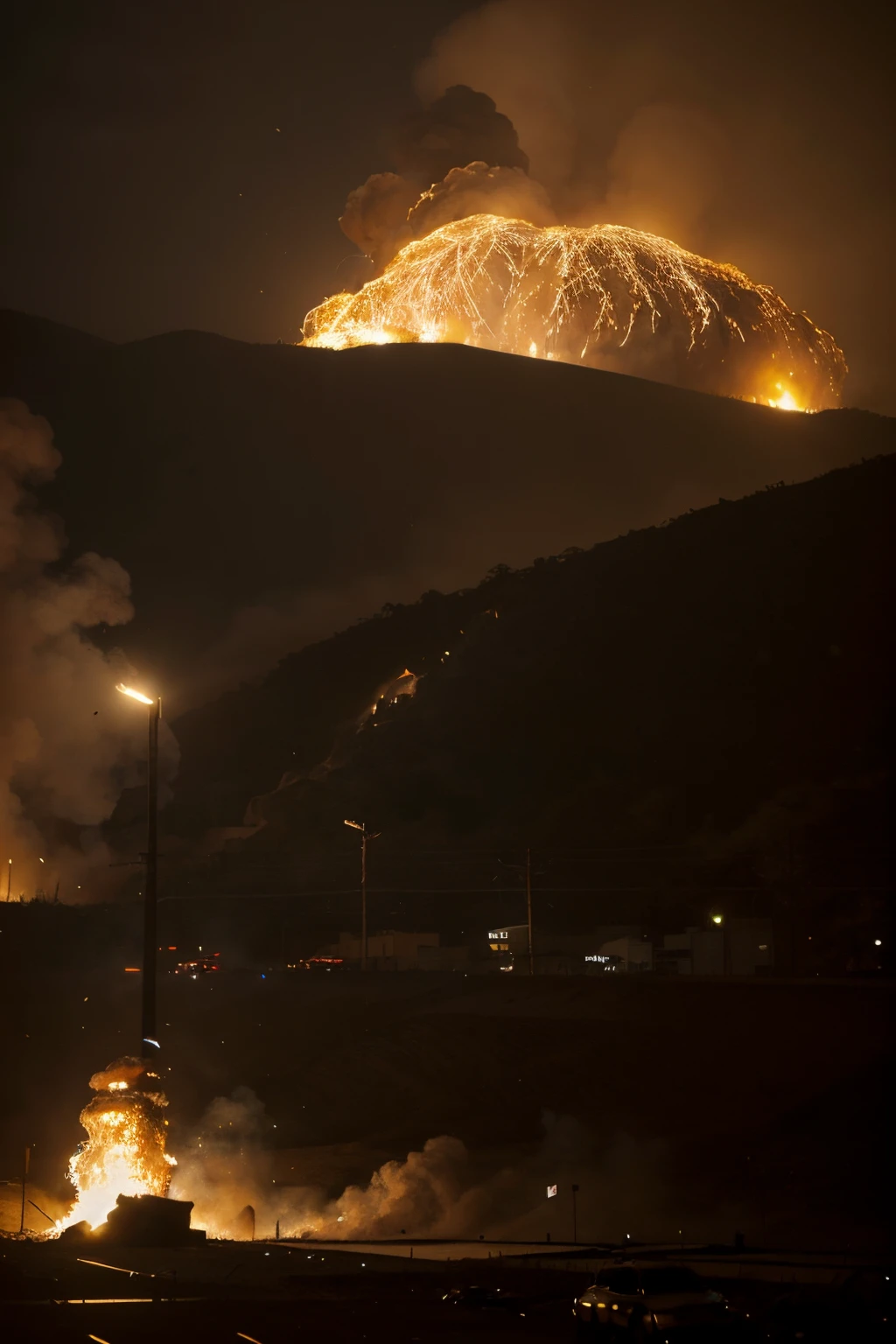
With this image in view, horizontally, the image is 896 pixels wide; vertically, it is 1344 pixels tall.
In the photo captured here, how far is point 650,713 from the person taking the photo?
101 metres

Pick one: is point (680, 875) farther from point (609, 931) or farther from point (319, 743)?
point (319, 743)

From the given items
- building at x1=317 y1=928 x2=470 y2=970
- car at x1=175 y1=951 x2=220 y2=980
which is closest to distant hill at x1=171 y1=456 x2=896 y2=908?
building at x1=317 y1=928 x2=470 y2=970

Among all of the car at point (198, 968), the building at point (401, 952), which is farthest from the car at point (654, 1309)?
the building at point (401, 952)

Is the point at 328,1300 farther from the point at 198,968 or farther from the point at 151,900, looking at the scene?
the point at 198,968

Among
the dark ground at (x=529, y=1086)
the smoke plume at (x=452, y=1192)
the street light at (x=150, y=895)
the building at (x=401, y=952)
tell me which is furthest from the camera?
the building at (x=401, y=952)

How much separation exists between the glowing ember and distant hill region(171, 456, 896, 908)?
180ft

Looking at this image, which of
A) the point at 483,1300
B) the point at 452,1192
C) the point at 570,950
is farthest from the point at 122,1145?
the point at 570,950

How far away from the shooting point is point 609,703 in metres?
104

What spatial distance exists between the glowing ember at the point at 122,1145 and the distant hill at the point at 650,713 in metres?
54.8

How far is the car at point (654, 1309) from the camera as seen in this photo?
15.1 meters

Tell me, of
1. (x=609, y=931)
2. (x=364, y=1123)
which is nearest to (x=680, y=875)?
(x=609, y=931)

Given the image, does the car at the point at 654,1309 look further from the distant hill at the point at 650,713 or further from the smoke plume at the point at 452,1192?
the distant hill at the point at 650,713

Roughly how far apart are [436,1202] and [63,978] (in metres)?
32.6

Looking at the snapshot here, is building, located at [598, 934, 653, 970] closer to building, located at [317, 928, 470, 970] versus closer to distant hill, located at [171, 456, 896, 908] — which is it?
building, located at [317, 928, 470, 970]
